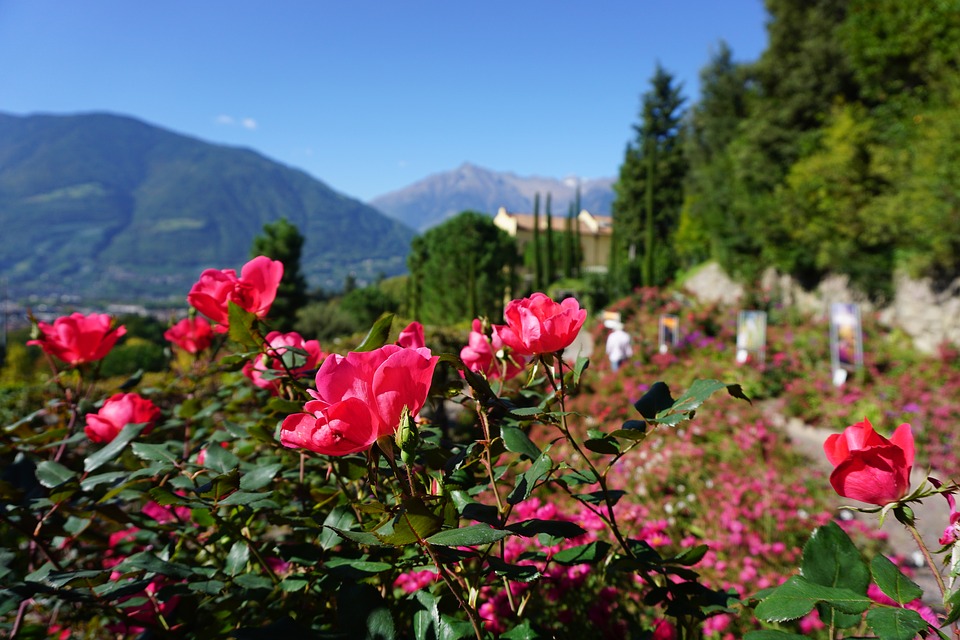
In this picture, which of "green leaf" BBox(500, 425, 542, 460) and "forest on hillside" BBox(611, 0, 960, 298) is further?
"forest on hillside" BBox(611, 0, 960, 298)

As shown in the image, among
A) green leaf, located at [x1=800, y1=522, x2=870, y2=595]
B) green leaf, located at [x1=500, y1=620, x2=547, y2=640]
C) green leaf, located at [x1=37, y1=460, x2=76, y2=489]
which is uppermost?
green leaf, located at [x1=800, y1=522, x2=870, y2=595]

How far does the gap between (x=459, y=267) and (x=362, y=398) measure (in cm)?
1739

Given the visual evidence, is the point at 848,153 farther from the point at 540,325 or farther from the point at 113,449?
the point at 113,449

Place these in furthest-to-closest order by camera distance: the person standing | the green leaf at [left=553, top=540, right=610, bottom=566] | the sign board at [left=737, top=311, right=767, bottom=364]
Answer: the sign board at [left=737, top=311, right=767, bottom=364], the person standing, the green leaf at [left=553, top=540, right=610, bottom=566]

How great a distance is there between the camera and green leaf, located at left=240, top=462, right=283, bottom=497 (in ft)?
2.26

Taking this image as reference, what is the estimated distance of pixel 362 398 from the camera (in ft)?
1.56

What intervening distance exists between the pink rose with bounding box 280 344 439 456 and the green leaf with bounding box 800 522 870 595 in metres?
0.47

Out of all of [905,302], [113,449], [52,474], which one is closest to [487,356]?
[113,449]

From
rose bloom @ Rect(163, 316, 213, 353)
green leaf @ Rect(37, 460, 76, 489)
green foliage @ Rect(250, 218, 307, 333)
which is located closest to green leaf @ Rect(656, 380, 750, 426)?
green leaf @ Rect(37, 460, 76, 489)

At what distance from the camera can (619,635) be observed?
1.06 meters

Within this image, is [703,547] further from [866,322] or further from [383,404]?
[866,322]

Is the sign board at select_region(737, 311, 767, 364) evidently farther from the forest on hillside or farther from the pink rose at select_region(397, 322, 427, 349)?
the pink rose at select_region(397, 322, 427, 349)

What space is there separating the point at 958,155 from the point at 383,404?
23.9 feet

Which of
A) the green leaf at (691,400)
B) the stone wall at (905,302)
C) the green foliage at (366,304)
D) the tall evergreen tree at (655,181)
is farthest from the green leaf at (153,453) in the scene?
the green foliage at (366,304)
